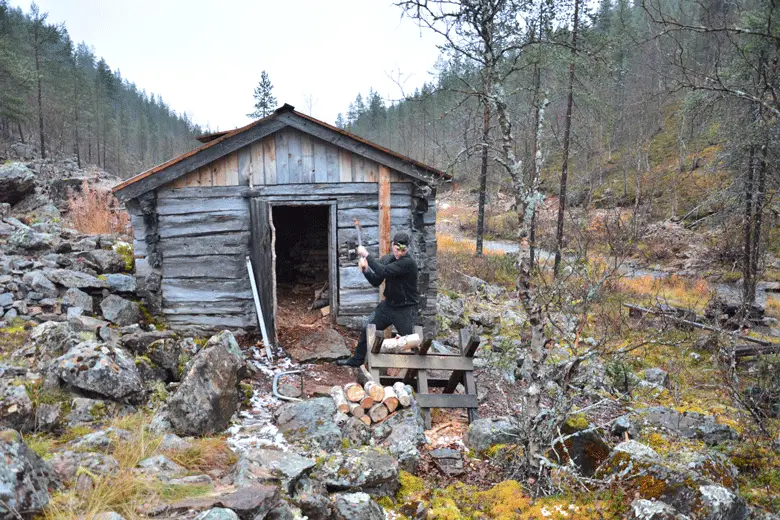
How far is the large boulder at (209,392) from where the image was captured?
4.45 metres

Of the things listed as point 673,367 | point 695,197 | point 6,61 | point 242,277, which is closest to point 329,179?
point 242,277

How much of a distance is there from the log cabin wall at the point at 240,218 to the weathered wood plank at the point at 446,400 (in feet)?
9.56

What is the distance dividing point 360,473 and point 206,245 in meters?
5.33

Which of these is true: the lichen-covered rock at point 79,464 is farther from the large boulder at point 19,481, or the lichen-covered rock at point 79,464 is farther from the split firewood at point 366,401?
the split firewood at point 366,401

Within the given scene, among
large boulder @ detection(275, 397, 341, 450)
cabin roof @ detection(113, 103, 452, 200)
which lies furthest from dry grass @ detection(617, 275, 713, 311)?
large boulder @ detection(275, 397, 341, 450)

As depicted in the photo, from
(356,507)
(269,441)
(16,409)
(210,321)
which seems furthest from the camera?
(210,321)

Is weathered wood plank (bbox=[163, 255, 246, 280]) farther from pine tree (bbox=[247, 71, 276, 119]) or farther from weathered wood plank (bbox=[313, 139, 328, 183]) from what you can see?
pine tree (bbox=[247, 71, 276, 119])

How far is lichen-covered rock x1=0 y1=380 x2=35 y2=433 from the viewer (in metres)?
3.59

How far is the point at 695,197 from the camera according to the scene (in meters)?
25.0

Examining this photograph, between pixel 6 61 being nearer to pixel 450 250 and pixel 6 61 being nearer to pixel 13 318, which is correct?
pixel 450 250

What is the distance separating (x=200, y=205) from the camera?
25.4 ft

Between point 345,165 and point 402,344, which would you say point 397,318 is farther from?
point 345,165

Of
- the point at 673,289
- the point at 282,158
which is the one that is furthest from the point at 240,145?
the point at 673,289

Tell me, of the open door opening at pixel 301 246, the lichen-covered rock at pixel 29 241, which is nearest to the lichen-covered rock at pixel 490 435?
the open door opening at pixel 301 246
